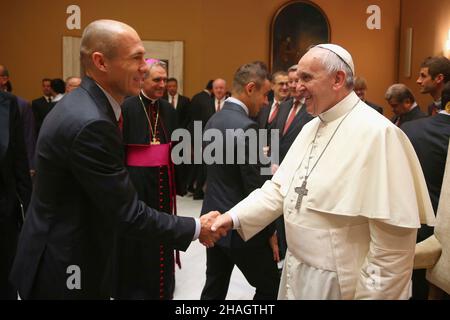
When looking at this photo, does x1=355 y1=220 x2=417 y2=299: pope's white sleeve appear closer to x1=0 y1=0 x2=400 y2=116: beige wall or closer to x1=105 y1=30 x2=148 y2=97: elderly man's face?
x1=105 y1=30 x2=148 y2=97: elderly man's face

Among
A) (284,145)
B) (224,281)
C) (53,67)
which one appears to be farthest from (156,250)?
(53,67)

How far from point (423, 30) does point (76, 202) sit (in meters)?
8.93

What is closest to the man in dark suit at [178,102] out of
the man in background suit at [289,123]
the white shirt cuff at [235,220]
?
the man in background suit at [289,123]

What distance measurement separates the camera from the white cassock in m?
1.97

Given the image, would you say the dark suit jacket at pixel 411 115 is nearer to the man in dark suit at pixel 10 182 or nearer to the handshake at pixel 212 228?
the handshake at pixel 212 228

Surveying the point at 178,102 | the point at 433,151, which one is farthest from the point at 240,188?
the point at 178,102

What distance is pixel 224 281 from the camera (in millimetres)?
3410

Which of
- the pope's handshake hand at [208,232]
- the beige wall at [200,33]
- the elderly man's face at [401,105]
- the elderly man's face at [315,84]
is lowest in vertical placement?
the pope's handshake hand at [208,232]

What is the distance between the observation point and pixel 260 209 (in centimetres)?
250

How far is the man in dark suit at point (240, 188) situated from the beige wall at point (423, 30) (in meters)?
6.42

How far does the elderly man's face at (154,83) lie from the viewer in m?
3.80

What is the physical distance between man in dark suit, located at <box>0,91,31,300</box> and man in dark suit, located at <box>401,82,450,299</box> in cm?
263

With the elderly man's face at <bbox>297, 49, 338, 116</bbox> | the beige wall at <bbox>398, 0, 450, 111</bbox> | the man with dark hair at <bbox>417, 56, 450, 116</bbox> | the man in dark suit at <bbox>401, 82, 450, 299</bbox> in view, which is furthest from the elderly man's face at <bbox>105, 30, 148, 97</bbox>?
the beige wall at <bbox>398, 0, 450, 111</bbox>

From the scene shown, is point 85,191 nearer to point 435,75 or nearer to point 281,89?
point 435,75
